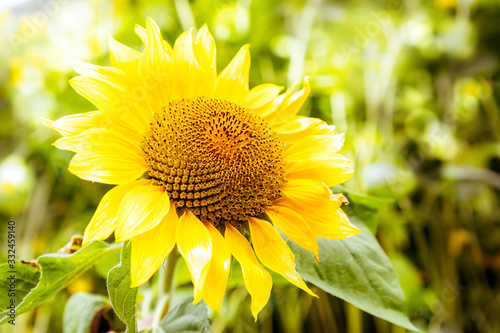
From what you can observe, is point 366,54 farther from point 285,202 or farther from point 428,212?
point 285,202

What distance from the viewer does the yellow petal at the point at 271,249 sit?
0.84ft

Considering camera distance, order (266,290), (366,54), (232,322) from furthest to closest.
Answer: (366,54) < (232,322) < (266,290)

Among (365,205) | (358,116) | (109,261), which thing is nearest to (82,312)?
(109,261)

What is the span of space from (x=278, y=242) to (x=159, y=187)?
0.09 metres

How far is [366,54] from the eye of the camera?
3.15 ft

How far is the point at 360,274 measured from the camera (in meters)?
0.31

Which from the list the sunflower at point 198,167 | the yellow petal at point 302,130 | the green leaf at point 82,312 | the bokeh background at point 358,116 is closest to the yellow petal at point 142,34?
the sunflower at point 198,167

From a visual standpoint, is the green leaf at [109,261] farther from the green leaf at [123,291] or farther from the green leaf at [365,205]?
the green leaf at [365,205]

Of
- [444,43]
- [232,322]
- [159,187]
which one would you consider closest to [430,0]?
[444,43]

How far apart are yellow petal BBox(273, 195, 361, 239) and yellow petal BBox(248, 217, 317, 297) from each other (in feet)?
0.08

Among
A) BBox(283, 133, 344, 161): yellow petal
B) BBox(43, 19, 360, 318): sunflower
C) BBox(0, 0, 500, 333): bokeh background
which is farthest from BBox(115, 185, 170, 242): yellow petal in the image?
BBox(0, 0, 500, 333): bokeh background

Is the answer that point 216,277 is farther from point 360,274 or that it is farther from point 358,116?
point 358,116

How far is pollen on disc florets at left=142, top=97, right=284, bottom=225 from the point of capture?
0.26 meters

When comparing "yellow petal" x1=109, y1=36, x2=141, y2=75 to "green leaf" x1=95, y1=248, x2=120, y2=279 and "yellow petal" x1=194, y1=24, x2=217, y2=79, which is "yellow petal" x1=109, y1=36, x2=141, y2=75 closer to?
"yellow petal" x1=194, y1=24, x2=217, y2=79
